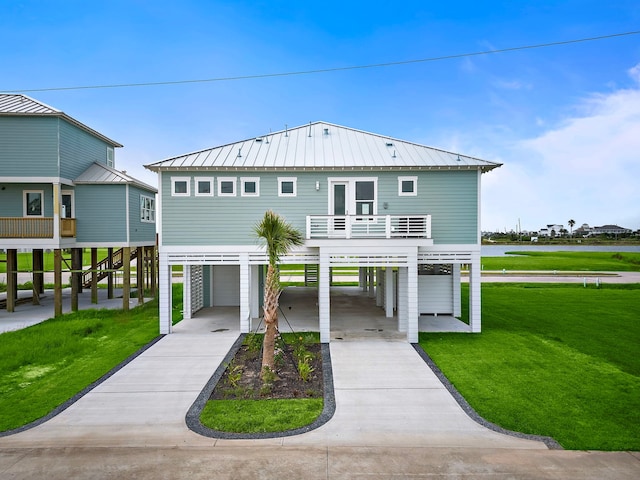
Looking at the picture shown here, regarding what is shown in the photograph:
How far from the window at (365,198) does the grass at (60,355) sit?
32.7 feet

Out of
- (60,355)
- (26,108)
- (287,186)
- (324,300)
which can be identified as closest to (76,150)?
(26,108)

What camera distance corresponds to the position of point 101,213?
20.9 m

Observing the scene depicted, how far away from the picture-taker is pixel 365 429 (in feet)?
26.7

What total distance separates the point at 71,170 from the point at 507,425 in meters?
22.0

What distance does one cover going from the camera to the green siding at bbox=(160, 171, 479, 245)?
16625mm

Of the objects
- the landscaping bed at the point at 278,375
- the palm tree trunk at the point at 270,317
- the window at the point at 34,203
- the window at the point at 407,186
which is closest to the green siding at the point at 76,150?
the window at the point at 34,203

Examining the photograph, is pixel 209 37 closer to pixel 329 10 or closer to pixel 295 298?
pixel 329 10

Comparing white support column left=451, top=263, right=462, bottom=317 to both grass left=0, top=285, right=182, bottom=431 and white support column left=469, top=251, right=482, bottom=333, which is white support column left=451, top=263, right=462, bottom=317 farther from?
grass left=0, top=285, right=182, bottom=431

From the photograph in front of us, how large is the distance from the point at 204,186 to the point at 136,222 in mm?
7491

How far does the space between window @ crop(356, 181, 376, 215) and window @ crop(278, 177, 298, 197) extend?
8.76ft

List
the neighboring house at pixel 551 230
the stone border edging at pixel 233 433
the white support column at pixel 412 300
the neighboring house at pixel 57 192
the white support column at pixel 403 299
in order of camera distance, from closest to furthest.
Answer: the stone border edging at pixel 233 433
the white support column at pixel 412 300
the white support column at pixel 403 299
the neighboring house at pixel 57 192
the neighboring house at pixel 551 230

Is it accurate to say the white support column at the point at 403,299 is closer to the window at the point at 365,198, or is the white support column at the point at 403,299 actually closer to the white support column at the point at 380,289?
the window at the point at 365,198

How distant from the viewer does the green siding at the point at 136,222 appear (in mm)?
21203

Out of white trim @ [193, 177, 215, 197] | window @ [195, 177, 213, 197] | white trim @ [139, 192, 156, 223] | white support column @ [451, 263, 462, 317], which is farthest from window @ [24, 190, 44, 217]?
white support column @ [451, 263, 462, 317]
